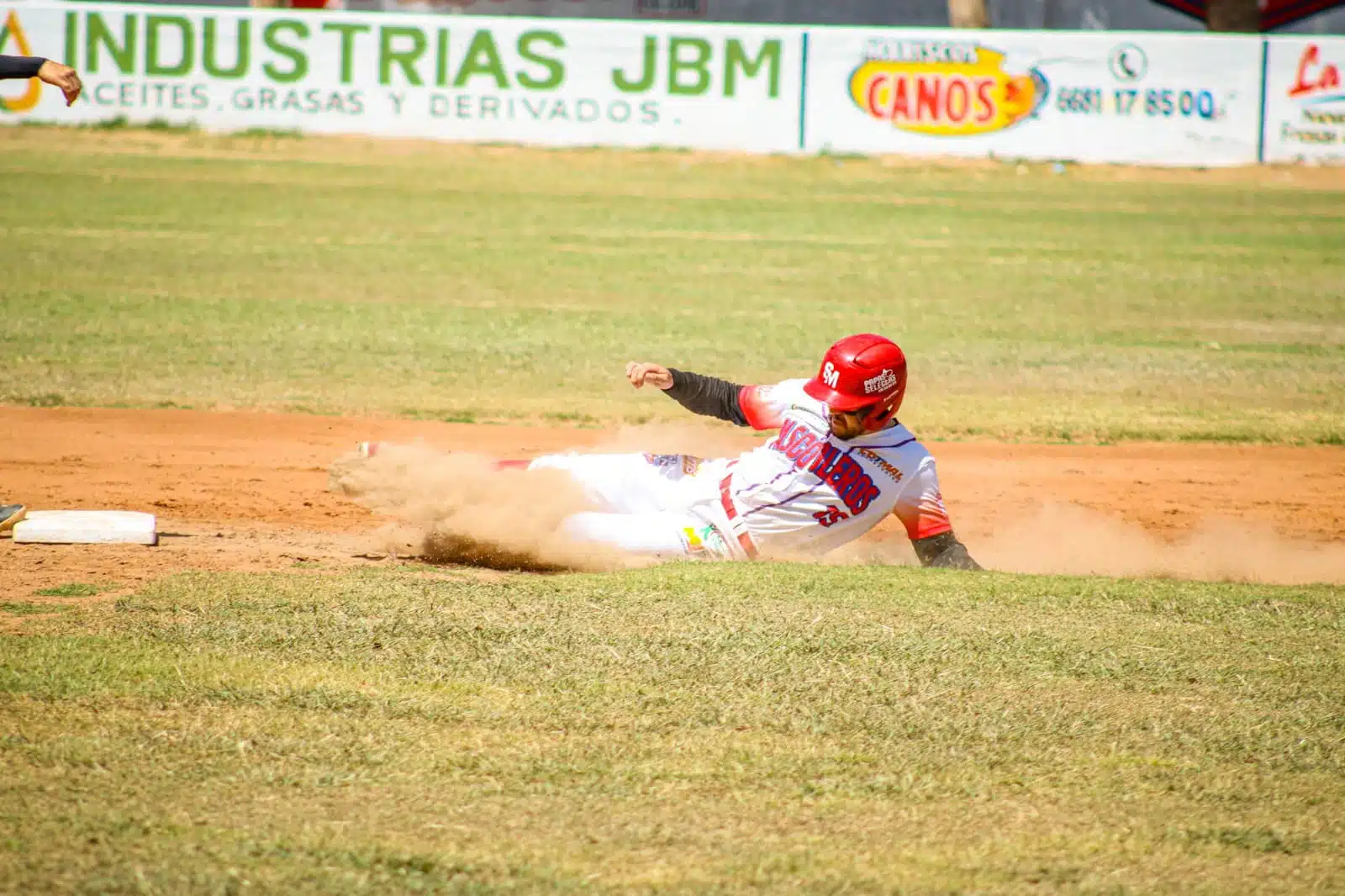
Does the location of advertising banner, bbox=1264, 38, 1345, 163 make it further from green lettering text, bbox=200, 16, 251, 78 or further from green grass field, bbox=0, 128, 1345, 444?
green lettering text, bbox=200, 16, 251, 78

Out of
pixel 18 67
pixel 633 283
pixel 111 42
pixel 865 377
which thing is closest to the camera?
pixel 865 377

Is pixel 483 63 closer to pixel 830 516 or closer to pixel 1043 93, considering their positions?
pixel 1043 93

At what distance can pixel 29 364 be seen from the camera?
12391mm

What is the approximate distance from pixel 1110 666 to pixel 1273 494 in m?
4.89

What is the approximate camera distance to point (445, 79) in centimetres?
2828

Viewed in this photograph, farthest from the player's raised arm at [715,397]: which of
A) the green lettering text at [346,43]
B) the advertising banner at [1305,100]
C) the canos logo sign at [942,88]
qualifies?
the advertising banner at [1305,100]

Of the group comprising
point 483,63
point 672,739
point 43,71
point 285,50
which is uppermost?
point 285,50

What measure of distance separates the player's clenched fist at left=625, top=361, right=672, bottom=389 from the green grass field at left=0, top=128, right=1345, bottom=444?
4.12m

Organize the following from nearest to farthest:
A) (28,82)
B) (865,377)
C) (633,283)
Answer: (865,377)
(633,283)
(28,82)

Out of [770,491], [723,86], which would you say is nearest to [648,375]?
[770,491]

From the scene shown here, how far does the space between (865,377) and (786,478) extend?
0.70m

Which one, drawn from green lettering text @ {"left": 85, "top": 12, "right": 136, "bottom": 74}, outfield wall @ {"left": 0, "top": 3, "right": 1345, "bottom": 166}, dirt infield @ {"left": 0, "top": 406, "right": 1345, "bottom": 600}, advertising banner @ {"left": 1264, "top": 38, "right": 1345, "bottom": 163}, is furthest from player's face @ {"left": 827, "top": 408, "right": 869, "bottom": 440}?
green lettering text @ {"left": 85, "top": 12, "right": 136, "bottom": 74}

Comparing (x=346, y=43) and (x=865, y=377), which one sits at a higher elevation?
(x=346, y=43)

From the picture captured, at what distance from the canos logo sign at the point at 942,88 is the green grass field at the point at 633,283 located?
1.02 m
